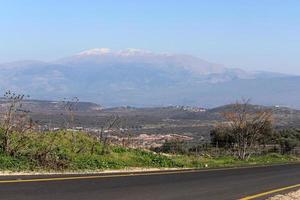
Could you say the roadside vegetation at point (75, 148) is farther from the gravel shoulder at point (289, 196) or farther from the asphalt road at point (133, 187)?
the gravel shoulder at point (289, 196)

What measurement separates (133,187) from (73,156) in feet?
21.0

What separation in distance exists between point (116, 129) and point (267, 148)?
21.8 meters

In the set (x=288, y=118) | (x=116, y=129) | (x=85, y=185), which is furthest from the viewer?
(x=288, y=118)

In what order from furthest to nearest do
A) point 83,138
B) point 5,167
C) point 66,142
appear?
point 83,138 → point 66,142 → point 5,167

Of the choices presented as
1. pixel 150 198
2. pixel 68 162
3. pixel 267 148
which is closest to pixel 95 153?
pixel 68 162

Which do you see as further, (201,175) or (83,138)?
(83,138)

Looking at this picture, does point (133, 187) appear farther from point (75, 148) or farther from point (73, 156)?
point (75, 148)

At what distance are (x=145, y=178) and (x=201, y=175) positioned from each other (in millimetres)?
3447

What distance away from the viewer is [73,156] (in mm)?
20875

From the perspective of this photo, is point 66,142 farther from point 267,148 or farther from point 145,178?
point 267,148

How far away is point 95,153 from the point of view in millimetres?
23969

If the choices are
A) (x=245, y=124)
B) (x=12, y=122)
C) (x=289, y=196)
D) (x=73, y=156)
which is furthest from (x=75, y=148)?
(x=245, y=124)

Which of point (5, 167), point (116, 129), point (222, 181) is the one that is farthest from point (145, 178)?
point (116, 129)

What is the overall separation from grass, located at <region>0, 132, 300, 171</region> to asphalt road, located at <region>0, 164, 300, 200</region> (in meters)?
2.29
